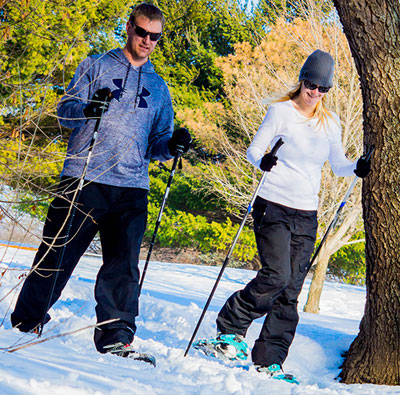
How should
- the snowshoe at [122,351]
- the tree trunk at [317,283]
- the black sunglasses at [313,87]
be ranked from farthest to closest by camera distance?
the tree trunk at [317,283] → the black sunglasses at [313,87] → the snowshoe at [122,351]

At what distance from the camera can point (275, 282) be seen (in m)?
3.80

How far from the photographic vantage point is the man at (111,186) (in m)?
3.61

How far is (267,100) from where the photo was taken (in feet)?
13.2

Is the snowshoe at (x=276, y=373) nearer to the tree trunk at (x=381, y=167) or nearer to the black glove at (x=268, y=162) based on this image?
the tree trunk at (x=381, y=167)

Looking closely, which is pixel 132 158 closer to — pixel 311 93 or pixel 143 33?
pixel 143 33

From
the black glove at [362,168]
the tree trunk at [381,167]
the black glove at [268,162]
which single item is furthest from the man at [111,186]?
the tree trunk at [381,167]

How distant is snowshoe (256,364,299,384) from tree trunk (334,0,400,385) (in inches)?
25.5

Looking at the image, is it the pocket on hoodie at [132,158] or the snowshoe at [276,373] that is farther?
the snowshoe at [276,373]

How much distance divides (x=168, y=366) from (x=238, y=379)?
26.0 inches

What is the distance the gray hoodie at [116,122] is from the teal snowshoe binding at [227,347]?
44.6 inches

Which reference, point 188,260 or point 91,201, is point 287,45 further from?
point 188,260

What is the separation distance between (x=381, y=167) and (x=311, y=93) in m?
0.72

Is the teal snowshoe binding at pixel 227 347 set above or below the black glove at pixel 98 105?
below

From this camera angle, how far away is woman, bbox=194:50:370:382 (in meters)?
3.83
